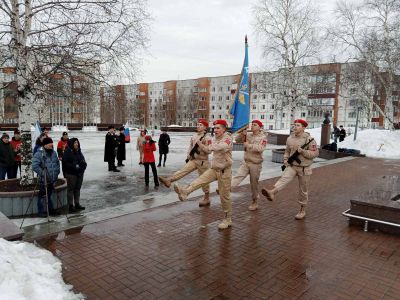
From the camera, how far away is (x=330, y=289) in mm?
3977

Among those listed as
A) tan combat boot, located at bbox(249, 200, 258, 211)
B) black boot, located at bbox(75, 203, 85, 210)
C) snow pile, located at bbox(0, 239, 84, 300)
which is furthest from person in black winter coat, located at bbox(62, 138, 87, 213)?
tan combat boot, located at bbox(249, 200, 258, 211)

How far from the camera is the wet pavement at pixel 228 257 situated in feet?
12.9

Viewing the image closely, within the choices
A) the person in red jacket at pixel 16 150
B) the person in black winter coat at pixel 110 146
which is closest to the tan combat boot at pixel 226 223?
the person in red jacket at pixel 16 150

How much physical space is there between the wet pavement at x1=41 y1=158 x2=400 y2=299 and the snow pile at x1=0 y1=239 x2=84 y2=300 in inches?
7.2

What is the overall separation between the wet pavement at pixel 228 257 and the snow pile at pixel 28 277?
0.60ft

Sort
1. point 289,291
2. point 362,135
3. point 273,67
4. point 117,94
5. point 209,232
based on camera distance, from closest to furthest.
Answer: point 289,291, point 209,232, point 117,94, point 362,135, point 273,67

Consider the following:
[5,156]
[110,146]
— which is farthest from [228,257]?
[110,146]

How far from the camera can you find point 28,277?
11.8 feet

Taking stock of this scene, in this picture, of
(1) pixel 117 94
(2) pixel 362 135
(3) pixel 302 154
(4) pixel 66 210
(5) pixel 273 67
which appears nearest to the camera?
(3) pixel 302 154

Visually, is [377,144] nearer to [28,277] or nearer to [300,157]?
[300,157]

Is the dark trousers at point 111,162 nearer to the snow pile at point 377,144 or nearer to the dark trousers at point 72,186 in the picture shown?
the dark trousers at point 72,186

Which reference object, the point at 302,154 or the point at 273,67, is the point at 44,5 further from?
the point at 273,67

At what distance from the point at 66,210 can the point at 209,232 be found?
324 cm

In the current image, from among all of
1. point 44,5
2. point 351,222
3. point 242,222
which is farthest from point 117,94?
point 351,222
